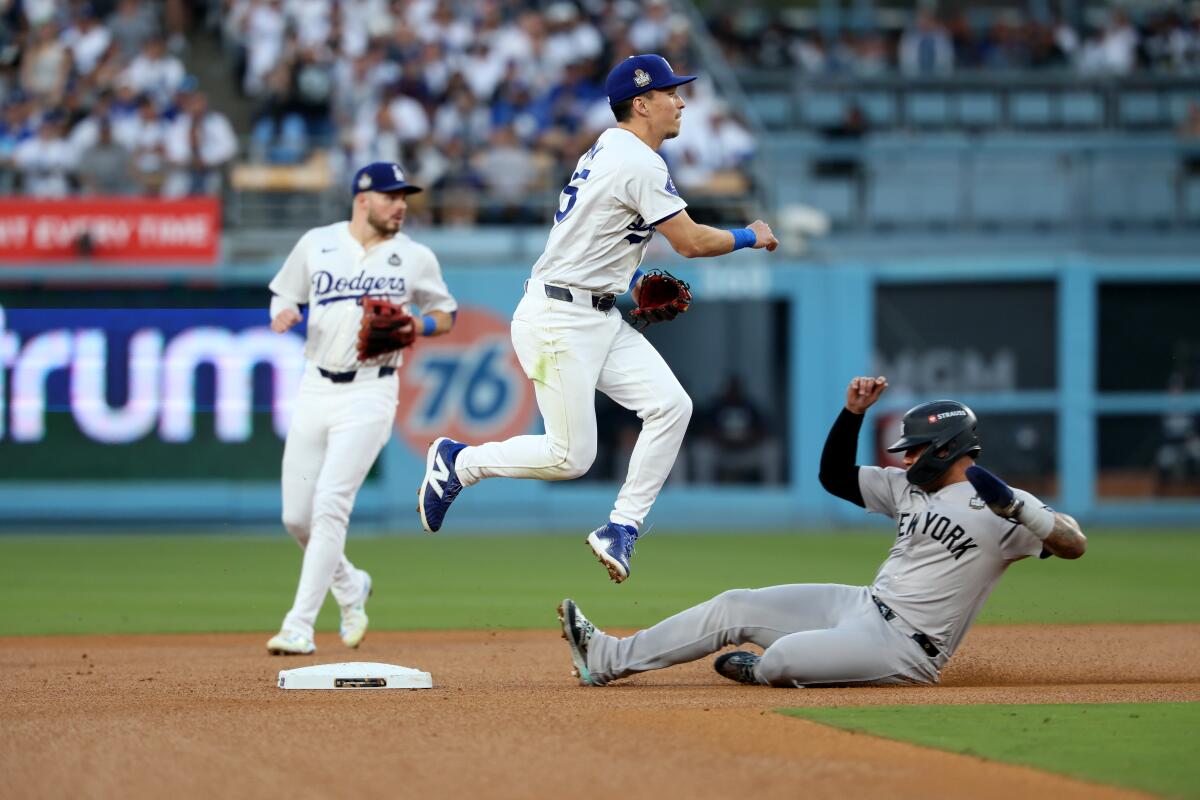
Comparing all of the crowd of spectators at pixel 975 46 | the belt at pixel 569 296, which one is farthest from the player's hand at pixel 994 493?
the crowd of spectators at pixel 975 46

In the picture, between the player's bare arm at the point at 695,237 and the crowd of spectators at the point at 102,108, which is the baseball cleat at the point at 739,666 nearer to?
the player's bare arm at the point at 695,237

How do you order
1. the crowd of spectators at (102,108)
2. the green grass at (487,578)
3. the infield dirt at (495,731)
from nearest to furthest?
the infield dirt at (495,731), the green grass at (487,578), the crowd of spectators at (102,108)

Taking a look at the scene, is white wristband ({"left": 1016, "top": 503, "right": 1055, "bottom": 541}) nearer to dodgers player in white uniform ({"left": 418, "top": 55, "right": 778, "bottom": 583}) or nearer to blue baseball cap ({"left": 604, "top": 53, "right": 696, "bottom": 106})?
dodgers player in white uniform ({"left": 418, "top": 55, "right": 778, "bottom": 583})

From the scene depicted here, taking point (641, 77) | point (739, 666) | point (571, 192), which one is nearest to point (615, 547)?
point (739, 666)

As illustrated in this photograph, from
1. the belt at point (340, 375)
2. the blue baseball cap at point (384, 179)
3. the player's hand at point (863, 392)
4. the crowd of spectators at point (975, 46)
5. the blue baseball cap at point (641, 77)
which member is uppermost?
the crowd of spectators at point (975, 46)

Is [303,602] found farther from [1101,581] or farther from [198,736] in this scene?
[1101,581]

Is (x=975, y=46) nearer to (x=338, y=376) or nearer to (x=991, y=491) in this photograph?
(x=338, y=376)

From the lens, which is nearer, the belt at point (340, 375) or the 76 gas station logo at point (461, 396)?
the belt at point (340, 375)

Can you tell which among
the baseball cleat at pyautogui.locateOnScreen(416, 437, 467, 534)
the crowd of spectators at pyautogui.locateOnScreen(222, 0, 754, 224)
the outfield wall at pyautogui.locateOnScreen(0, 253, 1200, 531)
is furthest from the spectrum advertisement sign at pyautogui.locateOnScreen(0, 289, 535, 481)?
the baseball cleat at pyautogui.locateOnScreen(416, 437, 467, 534)
